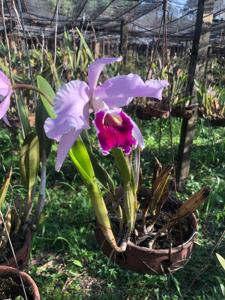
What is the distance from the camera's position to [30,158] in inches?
49.5

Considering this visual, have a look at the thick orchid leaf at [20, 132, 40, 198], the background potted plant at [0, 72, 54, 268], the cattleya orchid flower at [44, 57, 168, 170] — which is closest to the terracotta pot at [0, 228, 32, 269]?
the background potted plant at [0, 72, 54, 268]

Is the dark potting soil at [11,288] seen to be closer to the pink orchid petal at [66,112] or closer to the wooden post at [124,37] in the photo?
the pink orchid petal at [66,112]

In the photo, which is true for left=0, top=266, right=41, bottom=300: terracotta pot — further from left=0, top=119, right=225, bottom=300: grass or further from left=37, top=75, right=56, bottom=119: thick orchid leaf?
left=37, top=75, right=56, bottom=119: thick orchid leaf

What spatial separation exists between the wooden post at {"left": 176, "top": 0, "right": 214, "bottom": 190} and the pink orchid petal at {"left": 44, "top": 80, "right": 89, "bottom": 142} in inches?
54.8

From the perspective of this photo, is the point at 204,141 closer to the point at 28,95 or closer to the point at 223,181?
the point at 223,181

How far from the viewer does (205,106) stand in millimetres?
2979

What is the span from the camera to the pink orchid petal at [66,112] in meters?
0.74

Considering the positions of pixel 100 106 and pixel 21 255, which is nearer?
pixel 100 106

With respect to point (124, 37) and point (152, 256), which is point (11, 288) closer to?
point (152, 256)

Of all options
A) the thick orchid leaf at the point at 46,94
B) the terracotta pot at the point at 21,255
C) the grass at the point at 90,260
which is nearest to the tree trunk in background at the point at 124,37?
the grass at the point at 90,260

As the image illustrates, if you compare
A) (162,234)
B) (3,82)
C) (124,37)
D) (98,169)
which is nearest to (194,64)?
(162,234)

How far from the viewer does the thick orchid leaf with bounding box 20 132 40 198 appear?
124cm

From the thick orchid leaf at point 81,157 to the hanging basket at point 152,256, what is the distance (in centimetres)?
39

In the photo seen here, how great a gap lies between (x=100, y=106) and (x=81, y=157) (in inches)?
7.0
